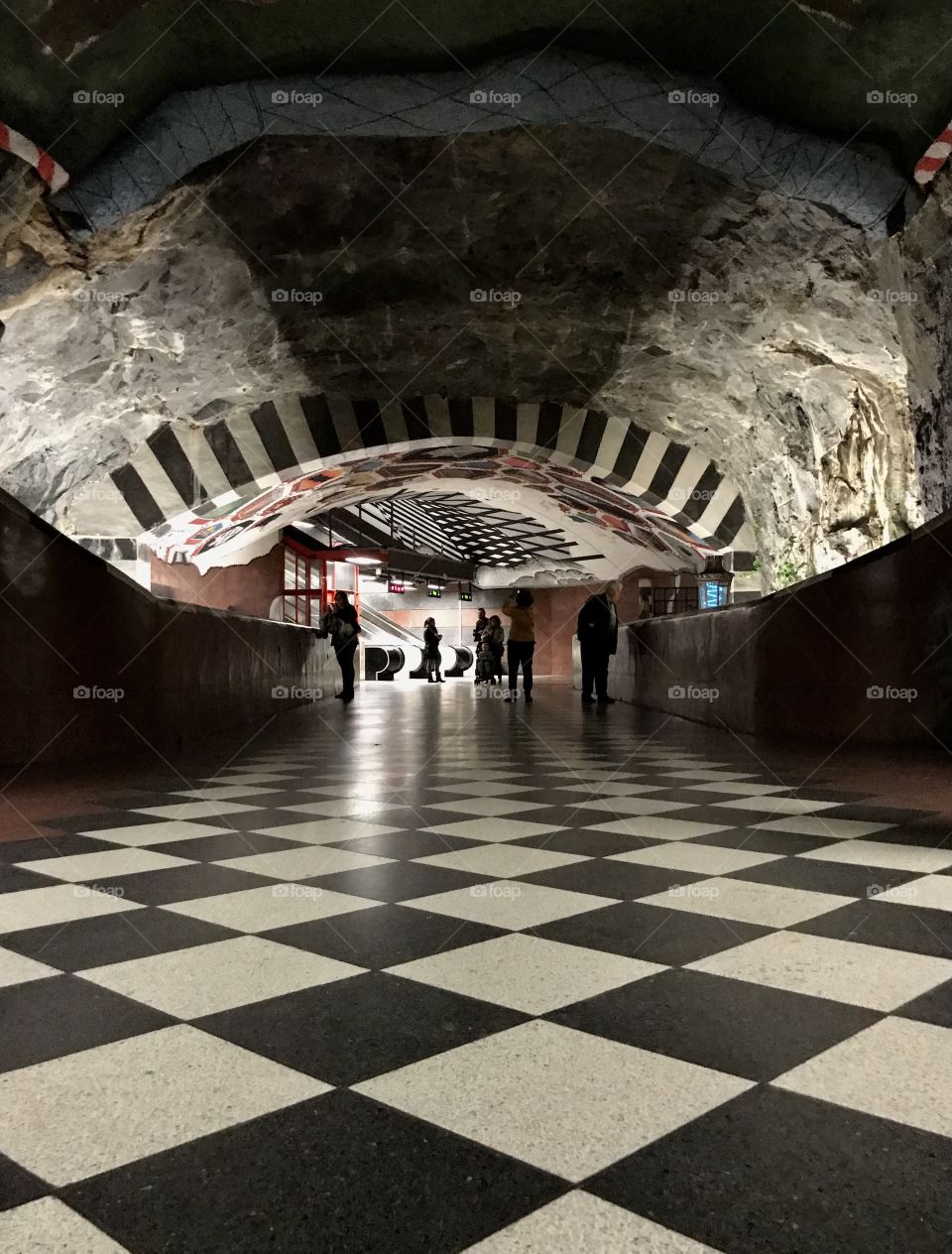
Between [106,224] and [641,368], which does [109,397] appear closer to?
[106,224]

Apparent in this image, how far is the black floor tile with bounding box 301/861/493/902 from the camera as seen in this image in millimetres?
2381

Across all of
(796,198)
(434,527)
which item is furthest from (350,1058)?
(434,527)

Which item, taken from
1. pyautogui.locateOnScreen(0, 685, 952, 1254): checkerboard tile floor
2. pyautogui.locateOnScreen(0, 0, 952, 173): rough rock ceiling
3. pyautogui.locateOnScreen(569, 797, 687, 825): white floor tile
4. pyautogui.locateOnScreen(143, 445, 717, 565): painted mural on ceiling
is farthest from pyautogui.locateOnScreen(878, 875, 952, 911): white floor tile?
pyautogui.locateOnScreen(143, 445, 717, 565): painted mural on ceiling

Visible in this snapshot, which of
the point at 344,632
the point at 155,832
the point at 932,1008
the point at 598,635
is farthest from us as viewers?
the point at 344,632

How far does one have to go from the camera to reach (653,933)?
201 cm

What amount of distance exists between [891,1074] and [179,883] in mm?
1763

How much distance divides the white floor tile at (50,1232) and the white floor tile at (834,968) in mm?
1134

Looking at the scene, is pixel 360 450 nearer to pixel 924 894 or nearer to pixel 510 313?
pixel 510 313

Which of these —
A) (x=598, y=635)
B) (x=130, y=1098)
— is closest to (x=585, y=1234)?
(x=130, y=1098)

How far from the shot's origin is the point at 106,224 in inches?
372

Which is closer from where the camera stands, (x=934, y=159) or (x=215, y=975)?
(x=215, y=975)

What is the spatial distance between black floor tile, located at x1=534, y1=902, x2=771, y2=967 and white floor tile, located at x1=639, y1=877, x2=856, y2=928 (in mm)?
55

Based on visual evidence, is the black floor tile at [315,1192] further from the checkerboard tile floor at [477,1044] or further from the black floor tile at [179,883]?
the black floor tile at [179,883]

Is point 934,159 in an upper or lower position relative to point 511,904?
upper
